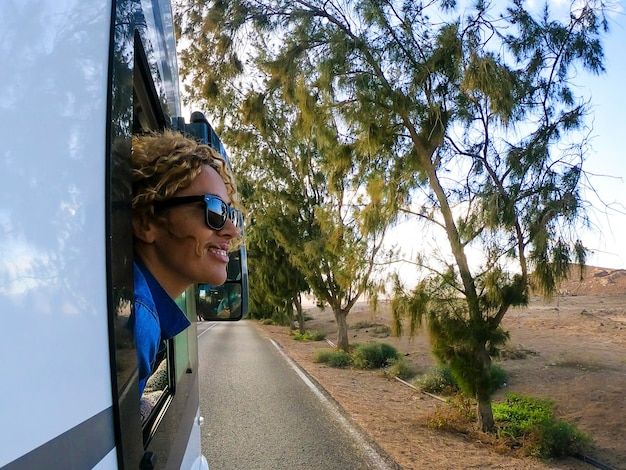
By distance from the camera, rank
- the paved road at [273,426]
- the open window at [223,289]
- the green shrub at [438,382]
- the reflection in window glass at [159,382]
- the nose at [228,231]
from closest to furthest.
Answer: the nose at [228,231]
the reflection in window glass at [159,382]
the open window at [223,289]
the paved road at [273,426]
the green shrub at [438,382]

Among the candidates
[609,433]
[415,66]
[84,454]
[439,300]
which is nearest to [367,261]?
[439,300]

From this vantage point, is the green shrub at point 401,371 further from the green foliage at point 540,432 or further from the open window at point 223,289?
the open window at point 223,289

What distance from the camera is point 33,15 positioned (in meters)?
0.75

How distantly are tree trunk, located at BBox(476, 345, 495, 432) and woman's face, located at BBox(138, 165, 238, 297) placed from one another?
7.71 meters

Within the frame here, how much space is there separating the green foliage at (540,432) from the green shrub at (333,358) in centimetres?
860

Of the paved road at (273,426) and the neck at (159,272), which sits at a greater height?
the neck at (159,272)

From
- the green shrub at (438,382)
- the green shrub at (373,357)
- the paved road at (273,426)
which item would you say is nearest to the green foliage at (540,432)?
the paved road at (273,426)

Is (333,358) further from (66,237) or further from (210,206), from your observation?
(66,237)

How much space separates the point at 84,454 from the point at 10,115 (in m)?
0.50

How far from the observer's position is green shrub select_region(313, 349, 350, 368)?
17688mm

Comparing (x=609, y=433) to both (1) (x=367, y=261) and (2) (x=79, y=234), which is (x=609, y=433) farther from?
(2) (x=79, y=234)

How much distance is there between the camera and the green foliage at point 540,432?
763 cm

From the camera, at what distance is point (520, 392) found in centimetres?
1289

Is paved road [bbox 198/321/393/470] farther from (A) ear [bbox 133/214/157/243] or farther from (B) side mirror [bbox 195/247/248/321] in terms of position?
(A) ear [bbox 133/214/157/243]
